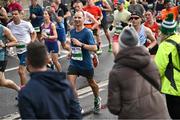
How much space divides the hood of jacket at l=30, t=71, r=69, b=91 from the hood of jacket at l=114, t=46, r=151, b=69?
64 cm

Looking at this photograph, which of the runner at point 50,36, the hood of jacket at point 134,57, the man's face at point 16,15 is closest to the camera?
the hood of jacket at point 134,57

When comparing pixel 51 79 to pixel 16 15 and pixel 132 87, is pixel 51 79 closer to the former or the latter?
pixel 132 87

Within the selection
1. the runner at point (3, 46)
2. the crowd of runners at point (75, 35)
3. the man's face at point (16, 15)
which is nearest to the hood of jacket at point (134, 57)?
the crowd of runners at point (75, 35)

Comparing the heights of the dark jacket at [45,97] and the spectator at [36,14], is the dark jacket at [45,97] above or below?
above

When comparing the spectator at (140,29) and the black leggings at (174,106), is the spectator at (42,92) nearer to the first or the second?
the black leggings at (174,106)

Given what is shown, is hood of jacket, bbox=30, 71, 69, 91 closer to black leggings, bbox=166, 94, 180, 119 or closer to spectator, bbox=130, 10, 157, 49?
black leggings, bbox=166, 94, 180, 119

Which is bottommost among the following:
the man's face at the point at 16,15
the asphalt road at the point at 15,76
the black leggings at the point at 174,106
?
the asphalt road at the point at 15,76

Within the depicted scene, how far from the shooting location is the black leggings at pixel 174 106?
5.40 m

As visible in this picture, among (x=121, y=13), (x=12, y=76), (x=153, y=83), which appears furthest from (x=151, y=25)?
(x=153, y=83)

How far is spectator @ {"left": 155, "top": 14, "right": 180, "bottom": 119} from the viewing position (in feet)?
17.3

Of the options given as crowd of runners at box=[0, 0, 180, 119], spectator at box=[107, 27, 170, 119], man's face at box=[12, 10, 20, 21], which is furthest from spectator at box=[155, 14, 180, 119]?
man's face at box=[12, 10, 20, 21]

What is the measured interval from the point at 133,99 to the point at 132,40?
0.53 meters

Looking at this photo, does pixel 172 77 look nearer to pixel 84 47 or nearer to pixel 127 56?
pixel 127 56

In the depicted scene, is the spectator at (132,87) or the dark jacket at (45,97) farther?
the spectator at (132,87)
